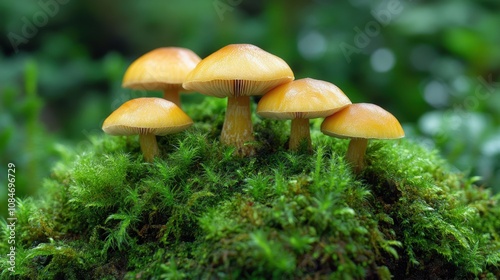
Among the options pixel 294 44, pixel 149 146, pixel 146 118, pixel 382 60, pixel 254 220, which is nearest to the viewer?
pixel 254 220

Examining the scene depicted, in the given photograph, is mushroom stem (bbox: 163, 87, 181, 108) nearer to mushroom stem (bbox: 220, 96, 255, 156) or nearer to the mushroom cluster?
the mushroom cluster

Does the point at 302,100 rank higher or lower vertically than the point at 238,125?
higher

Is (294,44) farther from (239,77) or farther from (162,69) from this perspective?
(239,77)

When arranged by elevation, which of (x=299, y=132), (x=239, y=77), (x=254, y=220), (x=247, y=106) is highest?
(x=239, y=77)

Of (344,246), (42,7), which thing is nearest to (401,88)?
(344,246)

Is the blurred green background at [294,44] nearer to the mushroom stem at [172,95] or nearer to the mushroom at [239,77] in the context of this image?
the mushroom stem at [172,95]

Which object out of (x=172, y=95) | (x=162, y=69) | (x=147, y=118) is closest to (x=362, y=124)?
(x=147, y=118)

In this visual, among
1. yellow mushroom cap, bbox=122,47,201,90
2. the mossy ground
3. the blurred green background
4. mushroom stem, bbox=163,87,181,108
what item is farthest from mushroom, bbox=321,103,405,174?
the blurred green background
